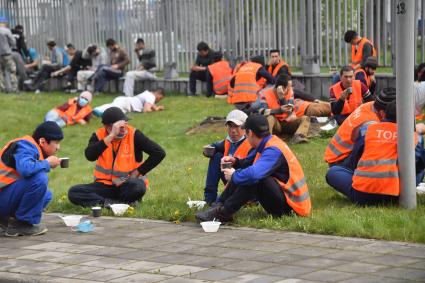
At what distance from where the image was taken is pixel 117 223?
11.0 metres

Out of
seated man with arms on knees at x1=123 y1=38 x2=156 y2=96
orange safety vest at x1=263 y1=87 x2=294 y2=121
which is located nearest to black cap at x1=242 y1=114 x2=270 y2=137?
orange safety vest at x1=263 y1=87 x2=294 y2=121

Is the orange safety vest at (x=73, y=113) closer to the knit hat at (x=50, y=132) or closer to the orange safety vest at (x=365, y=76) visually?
the orange safety vest at (x=365, y=76)

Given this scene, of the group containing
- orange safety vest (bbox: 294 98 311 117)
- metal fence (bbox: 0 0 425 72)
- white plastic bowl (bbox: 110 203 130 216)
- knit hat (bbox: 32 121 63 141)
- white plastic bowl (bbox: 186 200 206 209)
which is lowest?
white plastic bowl (bbox: 110 203 130 216)

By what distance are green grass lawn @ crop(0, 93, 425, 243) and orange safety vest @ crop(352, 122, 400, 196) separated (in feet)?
0.85

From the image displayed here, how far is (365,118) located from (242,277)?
400 centimetres

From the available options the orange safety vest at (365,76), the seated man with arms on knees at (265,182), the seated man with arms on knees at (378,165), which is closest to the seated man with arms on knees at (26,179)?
the seated man with arms on knees at (265,182)

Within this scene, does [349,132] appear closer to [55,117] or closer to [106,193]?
[106,193]

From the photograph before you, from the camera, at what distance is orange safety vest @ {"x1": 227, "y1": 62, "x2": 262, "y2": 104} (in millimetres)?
19406

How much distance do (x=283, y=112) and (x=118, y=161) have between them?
17.7ft

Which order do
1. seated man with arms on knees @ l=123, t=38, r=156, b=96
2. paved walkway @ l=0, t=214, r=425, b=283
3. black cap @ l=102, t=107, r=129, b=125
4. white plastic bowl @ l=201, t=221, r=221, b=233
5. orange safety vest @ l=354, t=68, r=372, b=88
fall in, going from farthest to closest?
seated man with arms on knees @ l=123, t=38, r=156, b=96 → orange safety vest @ l=354, t=68, r=372, b=88 → black cap @ l=102, t=107, r=129, b=125 → white plastic bowl @ l=201, t=221, r=221, b=233 → paved walkway @ l=0, t=214, r=425, b=283

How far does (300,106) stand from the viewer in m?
17.8

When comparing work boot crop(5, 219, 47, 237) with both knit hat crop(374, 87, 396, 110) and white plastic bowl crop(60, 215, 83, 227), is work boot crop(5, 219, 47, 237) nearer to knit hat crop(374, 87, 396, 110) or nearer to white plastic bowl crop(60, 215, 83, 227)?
white plastic bowl crop(60, 215, 83, 227)

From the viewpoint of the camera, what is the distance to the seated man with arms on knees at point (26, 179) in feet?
33.5

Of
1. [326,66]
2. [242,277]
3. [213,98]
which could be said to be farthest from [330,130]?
[242,277]
